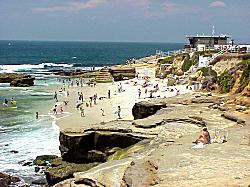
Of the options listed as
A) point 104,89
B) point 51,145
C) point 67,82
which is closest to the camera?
point 51,145

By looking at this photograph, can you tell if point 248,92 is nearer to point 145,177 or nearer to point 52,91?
point 145,177

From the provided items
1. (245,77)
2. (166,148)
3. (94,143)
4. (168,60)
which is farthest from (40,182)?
(168,60)

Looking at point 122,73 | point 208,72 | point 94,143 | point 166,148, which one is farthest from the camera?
point 122,73

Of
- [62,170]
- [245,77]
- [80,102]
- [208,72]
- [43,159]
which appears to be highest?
[245,77]

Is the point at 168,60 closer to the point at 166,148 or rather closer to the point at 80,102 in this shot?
the point at 80,102

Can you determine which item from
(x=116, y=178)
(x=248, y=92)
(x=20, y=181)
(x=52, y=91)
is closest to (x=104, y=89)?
(x=52, y=91)

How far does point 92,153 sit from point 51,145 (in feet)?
22.5

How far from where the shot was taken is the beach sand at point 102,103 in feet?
116

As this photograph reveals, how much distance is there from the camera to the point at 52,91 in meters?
58.1

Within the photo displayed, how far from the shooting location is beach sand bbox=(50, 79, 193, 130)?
35.3 m

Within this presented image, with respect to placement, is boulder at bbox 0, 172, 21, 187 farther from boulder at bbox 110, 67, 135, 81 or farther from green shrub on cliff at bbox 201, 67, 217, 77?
boulder at bbox 110, 67, 135, 81

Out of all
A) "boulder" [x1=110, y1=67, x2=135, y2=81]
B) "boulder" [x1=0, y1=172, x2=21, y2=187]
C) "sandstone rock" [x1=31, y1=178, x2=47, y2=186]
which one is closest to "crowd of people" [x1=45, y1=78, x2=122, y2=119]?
"boulder" [x1=110, y1=67, x2=135, y2=81]

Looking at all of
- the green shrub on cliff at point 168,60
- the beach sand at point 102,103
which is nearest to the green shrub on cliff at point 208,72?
the beach sand at point 102,103

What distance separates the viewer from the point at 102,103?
44469mm
